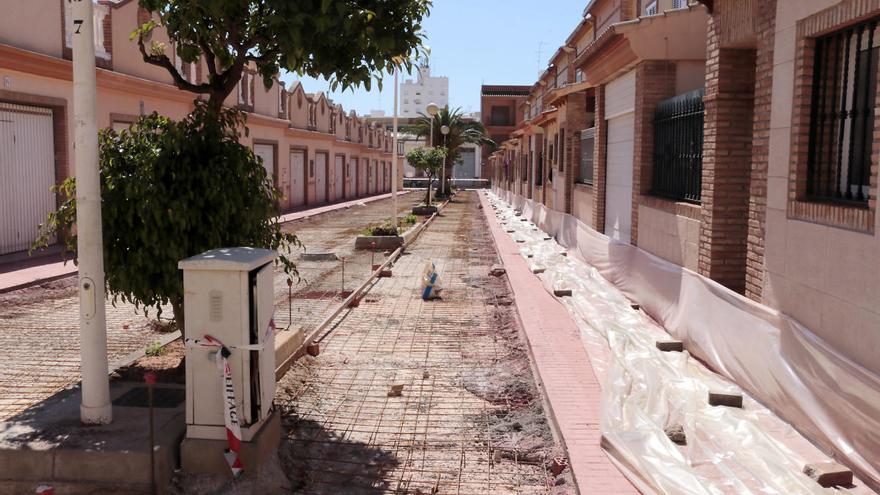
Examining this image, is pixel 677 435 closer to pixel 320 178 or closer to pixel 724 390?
pixel 724 390

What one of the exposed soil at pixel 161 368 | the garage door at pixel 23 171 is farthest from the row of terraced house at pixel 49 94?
the exposed soil at pixel 161 368

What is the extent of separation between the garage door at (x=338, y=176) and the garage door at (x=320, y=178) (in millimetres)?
2396

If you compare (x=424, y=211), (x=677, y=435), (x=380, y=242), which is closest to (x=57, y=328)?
(x=677, y=435)

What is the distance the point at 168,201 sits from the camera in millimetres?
6184

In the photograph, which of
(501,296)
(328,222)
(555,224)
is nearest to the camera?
(501,296)

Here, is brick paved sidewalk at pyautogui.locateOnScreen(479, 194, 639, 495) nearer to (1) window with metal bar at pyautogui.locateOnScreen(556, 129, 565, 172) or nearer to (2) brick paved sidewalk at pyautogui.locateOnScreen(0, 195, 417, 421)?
(2) brick paved sidewalk at pyautogui.locateOnScreen(0, 195, 417, 421)

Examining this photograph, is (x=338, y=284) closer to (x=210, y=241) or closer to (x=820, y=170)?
(x=210, y=241)

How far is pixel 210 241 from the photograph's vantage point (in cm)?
636

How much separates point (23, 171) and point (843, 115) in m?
16.0

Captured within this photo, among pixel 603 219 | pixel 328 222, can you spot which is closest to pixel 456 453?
pixel 603 219

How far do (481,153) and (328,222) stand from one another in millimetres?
61077

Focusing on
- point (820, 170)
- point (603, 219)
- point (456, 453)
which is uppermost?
point (820, 170)

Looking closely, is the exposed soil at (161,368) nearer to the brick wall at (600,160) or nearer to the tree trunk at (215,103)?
the tree trunk at (215,103)

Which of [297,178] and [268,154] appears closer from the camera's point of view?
[268,154]
